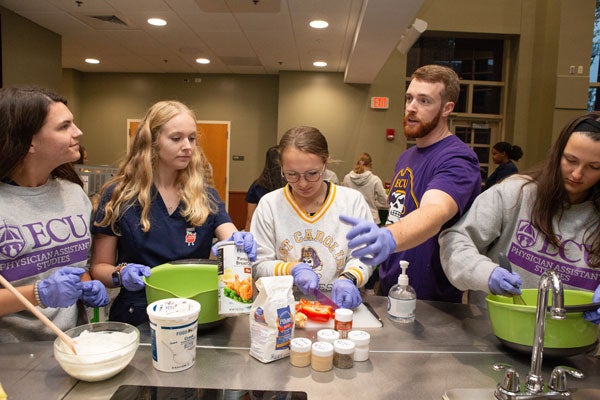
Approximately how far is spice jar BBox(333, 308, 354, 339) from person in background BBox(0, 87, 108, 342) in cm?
74

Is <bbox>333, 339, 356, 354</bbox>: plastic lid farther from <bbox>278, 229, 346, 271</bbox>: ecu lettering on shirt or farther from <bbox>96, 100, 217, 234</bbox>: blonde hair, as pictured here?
<bbox>96, 100, 217, 234</bbox>: blonde hair

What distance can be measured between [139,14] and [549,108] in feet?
19.0

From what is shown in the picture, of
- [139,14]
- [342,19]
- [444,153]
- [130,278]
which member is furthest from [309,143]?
[139,14]

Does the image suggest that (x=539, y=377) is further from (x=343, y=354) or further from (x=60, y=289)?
(x=60, y=289)

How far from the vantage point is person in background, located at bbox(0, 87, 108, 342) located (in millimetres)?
Answer: 1262

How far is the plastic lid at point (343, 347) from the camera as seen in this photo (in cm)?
114

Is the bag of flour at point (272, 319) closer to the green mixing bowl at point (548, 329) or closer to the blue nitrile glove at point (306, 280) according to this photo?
the blue nitrile glove at point (306, 280)

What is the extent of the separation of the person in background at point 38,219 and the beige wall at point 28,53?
3766 millimetres

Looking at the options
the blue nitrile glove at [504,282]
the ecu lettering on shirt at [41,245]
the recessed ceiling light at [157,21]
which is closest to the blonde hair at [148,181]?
the ecu lettering on shirt at [41,245]

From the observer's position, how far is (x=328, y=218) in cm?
176

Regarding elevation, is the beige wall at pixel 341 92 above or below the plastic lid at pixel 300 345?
above

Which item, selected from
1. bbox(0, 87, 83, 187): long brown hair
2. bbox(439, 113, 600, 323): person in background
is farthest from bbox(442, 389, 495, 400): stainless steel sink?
bbox(0, 87, 83, 187): long brown hair

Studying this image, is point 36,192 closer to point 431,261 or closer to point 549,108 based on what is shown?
point 431,261

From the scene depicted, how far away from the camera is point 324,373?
1.12m
